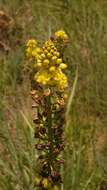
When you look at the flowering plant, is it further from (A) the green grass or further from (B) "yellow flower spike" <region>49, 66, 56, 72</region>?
(A) the green grass

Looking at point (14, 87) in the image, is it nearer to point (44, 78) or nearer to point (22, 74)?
point (22, 74)

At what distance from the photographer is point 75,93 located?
275 centimetres

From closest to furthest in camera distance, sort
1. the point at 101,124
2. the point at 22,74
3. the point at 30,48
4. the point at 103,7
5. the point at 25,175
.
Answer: the point at 30,48 < the point at 25,175 < the point at 101,124 < the point at 22,74 < the point at 103,7

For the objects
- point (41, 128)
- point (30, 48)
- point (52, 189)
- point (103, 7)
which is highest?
point (103, 7)

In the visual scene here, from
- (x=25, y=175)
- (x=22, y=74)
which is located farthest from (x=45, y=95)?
(x=22, y=74)

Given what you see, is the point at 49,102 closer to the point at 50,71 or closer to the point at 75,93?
the point at 50,71

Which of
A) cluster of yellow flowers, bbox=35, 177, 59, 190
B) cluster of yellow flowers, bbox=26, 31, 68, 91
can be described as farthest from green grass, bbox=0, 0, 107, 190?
cluster of yellow flowers, bbox=26, 31, 68, 91

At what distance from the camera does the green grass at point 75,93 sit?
2.19 meters

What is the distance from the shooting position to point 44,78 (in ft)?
4.98

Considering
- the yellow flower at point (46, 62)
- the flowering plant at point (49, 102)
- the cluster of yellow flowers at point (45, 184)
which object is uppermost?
the yellow flower at point (46, 62)

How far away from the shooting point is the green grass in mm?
2188

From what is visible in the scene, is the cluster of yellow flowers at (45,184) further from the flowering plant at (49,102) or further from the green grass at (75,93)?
the green grass at (75,93)

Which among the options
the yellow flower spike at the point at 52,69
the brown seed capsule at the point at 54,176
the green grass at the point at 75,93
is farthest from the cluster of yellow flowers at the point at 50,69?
the green grass at the point at 75,93

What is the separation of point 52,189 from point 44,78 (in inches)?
16.4
